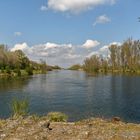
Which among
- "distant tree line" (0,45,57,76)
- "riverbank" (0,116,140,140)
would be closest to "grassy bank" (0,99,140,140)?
"riverbank" (0,116,140,140)

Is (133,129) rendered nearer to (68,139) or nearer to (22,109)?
(68,139)

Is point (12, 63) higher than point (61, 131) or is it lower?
higher

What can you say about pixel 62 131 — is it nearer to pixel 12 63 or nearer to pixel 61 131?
pixel 61 131

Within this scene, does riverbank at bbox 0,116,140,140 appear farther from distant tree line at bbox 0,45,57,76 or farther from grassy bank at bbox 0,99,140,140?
distant tree line at bbox 0,45,57,76

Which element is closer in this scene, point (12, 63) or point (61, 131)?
point (61, 131)

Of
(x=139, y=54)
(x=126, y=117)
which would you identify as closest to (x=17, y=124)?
(x=126, y=117)

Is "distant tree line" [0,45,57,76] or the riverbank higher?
"distant tree line" [0,45,57,76]

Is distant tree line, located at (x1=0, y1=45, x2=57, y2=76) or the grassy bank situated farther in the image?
distant tree line, located at (x1=0, y1=45, x2=57, y2=76)

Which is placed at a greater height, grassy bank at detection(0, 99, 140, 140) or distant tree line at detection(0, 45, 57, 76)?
distant tree line at detection(0, 45, 57, 76)

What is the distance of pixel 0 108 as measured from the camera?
4128 cm

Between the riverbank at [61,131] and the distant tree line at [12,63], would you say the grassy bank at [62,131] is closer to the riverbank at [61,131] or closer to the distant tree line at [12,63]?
the riverbank at [61,131]

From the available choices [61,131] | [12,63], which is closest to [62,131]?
[61,131]

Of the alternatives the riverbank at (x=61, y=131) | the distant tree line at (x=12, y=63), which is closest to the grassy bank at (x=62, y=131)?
the riverbank at (x=61, y=131)

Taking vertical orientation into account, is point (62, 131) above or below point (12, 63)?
below
